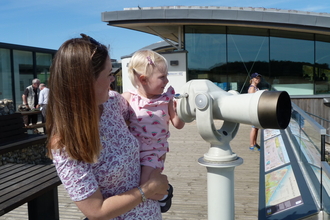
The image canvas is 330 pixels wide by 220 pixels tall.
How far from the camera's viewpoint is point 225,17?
47.3 feet

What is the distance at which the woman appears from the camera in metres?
1.27

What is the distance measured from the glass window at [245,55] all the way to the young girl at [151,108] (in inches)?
545

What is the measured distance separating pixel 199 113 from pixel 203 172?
472 cm

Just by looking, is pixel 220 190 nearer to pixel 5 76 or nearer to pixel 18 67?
pixel 5 76

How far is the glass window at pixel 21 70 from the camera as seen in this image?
53.3ft

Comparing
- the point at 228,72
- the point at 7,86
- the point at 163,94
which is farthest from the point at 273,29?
the point at 163,94

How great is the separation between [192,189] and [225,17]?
1081 cm

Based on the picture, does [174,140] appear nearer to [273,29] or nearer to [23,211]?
[23,211]

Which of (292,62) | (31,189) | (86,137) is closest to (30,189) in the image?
(31,189)

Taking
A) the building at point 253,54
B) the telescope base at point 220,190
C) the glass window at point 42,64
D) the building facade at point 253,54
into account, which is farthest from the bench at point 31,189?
the glass window at point 42,64

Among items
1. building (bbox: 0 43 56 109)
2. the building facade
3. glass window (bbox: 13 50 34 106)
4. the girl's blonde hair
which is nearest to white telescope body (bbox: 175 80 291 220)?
the girl's blonde hair

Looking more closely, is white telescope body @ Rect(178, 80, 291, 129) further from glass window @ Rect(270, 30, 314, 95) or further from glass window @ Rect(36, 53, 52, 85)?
glass window @ Rect(36, 53, 52, 85)

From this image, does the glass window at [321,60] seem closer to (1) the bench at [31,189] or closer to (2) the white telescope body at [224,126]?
(1) the bench at [31,189]

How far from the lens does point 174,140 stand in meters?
9.55
